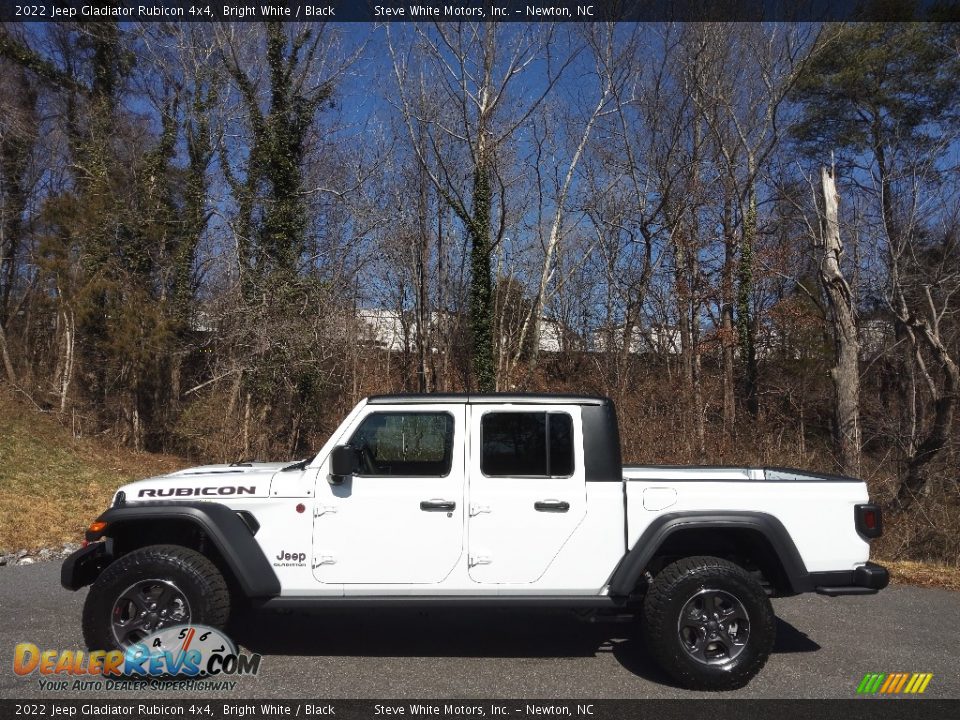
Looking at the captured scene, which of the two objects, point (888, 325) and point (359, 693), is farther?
point (888, 325)

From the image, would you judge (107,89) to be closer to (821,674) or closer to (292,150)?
(292,150)

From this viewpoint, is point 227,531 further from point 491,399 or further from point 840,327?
point 840,327

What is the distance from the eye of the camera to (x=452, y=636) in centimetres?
600

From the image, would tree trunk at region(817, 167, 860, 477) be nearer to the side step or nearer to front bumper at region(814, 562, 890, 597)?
front bumper at region(814, 562, 890, 597)

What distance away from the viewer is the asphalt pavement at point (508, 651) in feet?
16.1

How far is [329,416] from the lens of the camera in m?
20.6

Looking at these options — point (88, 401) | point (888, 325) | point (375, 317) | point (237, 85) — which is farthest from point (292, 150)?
point (888, 325)

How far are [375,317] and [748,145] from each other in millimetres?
12610

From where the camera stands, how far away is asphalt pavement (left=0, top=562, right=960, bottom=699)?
491 cm

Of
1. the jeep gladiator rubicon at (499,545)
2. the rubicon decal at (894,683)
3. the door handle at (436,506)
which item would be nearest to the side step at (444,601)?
the jeep gladiator rubicon at (499,545)

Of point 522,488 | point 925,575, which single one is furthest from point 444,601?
point 925,575

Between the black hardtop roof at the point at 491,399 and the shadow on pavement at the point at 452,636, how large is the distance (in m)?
1.38

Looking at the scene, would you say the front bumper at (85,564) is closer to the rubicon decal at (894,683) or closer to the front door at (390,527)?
the front door at (390,527)
